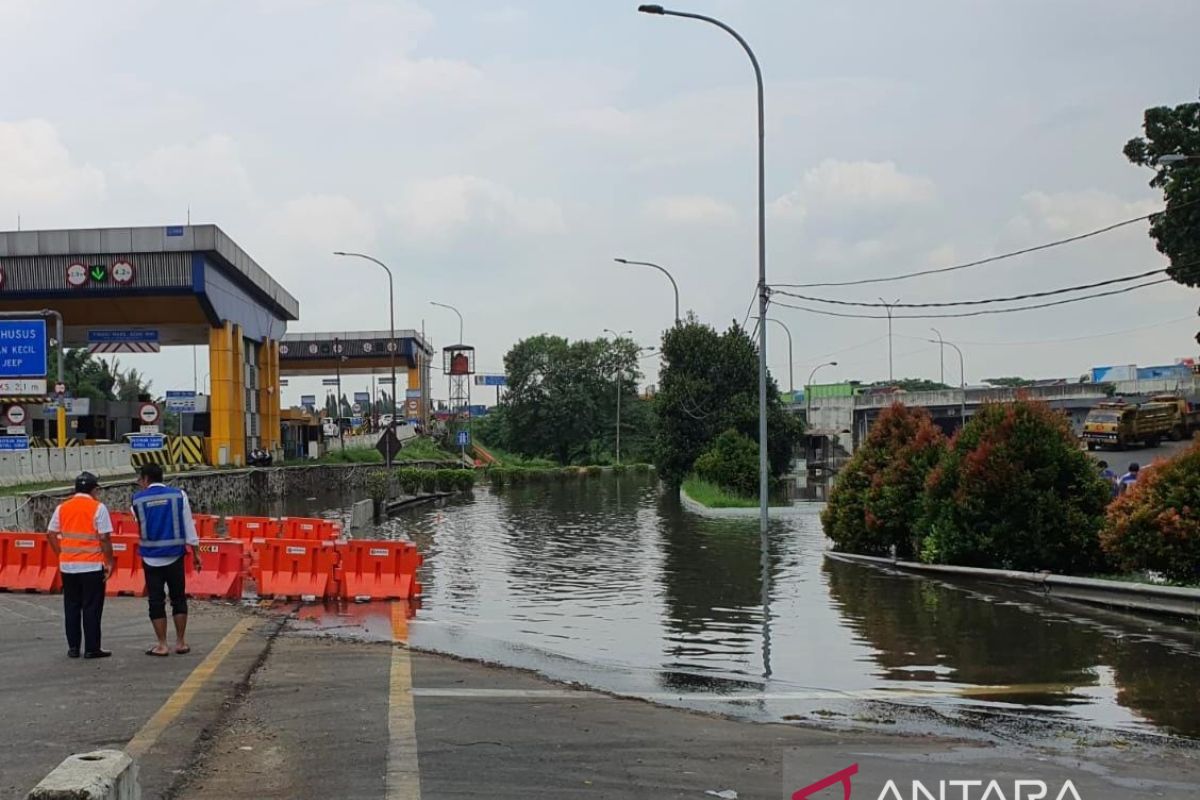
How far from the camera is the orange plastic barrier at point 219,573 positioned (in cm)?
1413

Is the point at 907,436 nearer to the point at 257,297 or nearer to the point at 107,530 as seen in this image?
the point at 107,530

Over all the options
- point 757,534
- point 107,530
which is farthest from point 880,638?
point 757,534

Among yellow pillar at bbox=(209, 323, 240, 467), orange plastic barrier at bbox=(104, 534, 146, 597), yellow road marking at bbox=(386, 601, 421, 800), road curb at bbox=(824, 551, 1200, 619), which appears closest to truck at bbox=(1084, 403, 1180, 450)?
road curb at bbox=(824, 551, 1200, 619)

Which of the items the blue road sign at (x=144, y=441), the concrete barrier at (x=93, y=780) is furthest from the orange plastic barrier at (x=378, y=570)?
the blue road sign at (x=144, y=441)

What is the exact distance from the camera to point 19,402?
3312 cm

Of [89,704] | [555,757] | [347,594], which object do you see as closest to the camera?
[555,757]

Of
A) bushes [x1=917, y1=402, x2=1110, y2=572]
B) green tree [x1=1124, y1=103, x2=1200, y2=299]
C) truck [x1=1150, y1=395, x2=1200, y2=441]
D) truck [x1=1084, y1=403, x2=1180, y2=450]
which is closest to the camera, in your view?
bushes [x1=917, y1=402, x2=1110, y2=572]

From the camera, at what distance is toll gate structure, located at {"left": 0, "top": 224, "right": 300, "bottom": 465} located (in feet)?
148

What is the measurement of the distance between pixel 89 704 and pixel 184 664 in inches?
62.0

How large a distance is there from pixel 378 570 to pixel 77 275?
120 feet

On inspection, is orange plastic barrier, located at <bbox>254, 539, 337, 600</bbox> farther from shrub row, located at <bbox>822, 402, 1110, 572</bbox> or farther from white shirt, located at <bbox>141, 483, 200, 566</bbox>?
shrub row, located at <bbox>822, 402, 1110, 572</bbox>

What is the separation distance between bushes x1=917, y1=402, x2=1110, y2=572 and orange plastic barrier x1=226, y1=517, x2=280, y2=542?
1182cm

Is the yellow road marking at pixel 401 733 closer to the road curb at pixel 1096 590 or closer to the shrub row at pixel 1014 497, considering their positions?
the road curb at pixel 1096 590

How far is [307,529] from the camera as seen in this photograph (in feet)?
63.8
